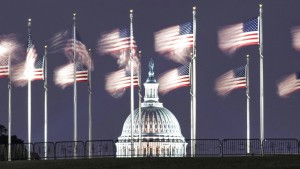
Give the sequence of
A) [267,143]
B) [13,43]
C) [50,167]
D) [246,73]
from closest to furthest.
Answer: [50,167] → [267,143] → [13,43] → [246,73]

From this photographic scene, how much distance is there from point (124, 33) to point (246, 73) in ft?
44.5

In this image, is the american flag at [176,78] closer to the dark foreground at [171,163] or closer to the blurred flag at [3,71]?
the blurred flag at [3,71]

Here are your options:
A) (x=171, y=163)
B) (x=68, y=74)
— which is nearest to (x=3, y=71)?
(x=68, y=74)

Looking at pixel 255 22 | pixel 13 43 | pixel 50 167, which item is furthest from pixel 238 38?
pixel 50 167

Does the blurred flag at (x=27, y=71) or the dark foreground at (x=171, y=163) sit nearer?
the dark foreground at (x=171, y=163)

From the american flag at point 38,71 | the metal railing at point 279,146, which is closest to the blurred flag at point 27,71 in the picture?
the american flag at point 38,71

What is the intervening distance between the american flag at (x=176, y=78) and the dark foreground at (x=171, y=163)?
24451 millimetres

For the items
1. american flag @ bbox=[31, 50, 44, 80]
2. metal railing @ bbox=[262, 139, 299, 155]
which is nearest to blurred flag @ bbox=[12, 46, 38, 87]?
american flag @ bbox=[31, 50, 44, 80]

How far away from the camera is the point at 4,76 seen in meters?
112

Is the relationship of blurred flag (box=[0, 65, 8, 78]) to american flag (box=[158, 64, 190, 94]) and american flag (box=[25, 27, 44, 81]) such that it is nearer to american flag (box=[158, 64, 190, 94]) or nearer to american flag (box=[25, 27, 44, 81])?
american flag (box=[25, 27, 44, 81])

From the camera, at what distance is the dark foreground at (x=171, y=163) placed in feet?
273

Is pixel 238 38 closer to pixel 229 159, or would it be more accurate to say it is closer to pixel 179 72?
pixel 179 72

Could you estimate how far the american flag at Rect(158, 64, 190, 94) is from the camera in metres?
115

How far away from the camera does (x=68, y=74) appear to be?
120750mm
